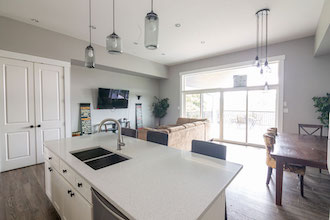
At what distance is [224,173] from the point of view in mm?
1197

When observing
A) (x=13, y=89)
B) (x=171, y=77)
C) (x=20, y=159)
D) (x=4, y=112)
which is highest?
(x=171, y=77)

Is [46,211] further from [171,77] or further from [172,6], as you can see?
[171,77]

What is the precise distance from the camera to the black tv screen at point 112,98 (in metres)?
5.28

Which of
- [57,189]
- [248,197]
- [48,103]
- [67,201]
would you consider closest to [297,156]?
[248,197]

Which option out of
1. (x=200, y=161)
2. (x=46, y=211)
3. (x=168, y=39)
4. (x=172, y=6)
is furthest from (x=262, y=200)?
(x=168, y=39)

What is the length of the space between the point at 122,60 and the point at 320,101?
19.2ft

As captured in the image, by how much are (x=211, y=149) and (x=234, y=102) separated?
14.4 feet

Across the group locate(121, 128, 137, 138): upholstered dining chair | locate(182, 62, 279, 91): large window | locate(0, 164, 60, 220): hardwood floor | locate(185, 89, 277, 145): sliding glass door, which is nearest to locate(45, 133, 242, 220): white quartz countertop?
locate(121, 128, 137, 138): upholstered dining chair

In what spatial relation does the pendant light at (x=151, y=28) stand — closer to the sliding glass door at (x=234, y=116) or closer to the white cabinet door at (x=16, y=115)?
the white cabinet door at (x=16, y=115)

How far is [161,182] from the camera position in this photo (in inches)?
41.2

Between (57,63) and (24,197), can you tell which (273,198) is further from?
(57,63)

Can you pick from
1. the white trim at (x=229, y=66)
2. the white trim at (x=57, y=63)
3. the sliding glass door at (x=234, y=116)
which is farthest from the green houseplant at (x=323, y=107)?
the white trim at (x=57, y=63)

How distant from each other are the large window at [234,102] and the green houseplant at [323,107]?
90 centimetres

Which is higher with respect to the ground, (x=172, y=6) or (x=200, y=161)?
(x=172, y=6)
